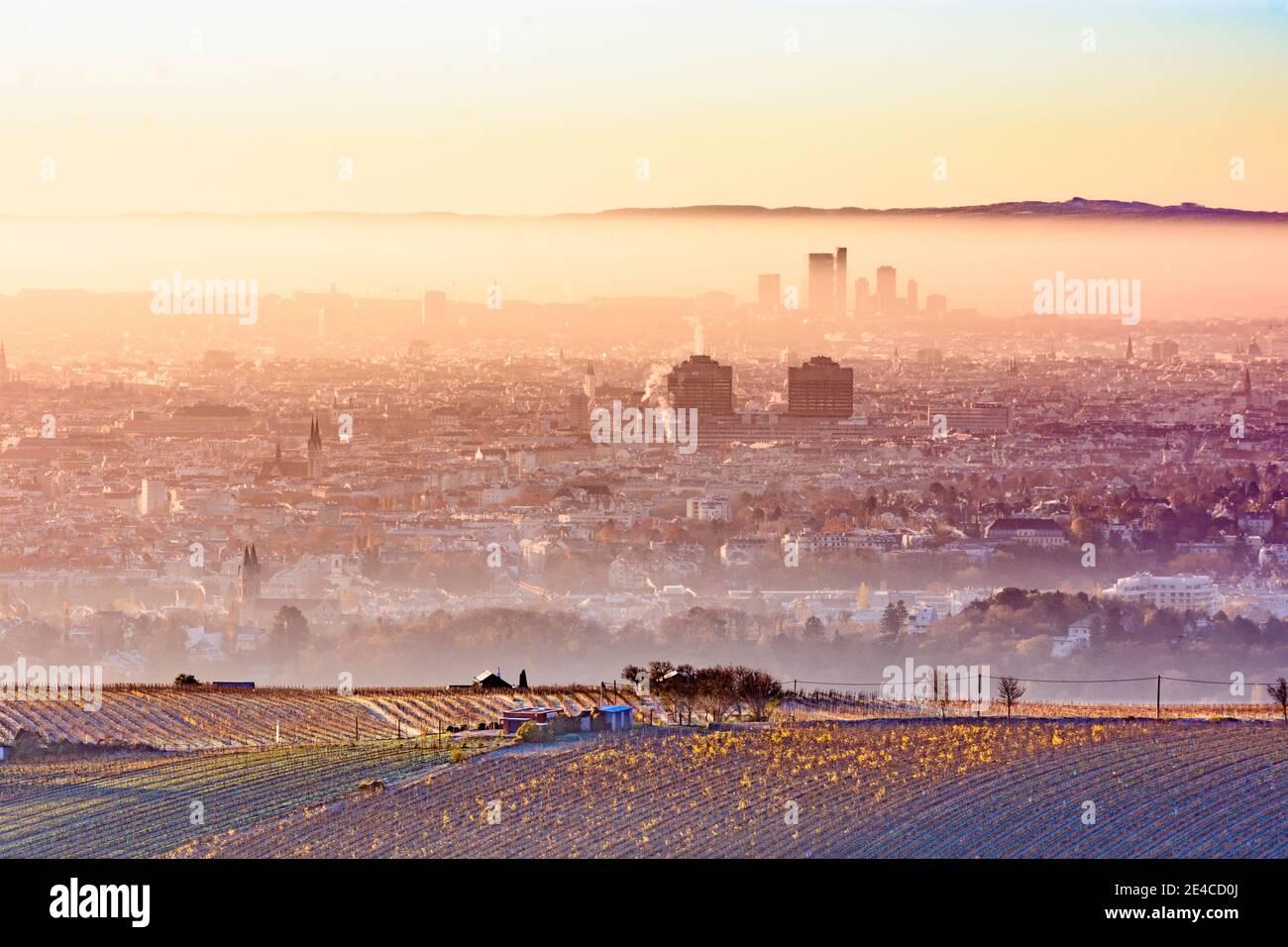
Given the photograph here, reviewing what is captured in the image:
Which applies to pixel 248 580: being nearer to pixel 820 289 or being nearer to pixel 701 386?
pixel 701 386

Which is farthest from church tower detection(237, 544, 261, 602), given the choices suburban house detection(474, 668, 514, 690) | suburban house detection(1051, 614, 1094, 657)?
suburban house detection(474, 668, 514, 690)

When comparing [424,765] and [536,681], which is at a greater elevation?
[424,765]

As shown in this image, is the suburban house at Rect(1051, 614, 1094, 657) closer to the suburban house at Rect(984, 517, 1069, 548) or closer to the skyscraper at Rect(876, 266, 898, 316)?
the suburban house at Rect(984, 517, 1069, 548)

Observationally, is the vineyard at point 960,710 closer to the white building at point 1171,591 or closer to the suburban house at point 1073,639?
the suburban house at point 1073,639

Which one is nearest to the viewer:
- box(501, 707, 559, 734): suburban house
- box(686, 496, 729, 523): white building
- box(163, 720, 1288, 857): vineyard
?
box(163, 720, 1288, 857): vineyard
